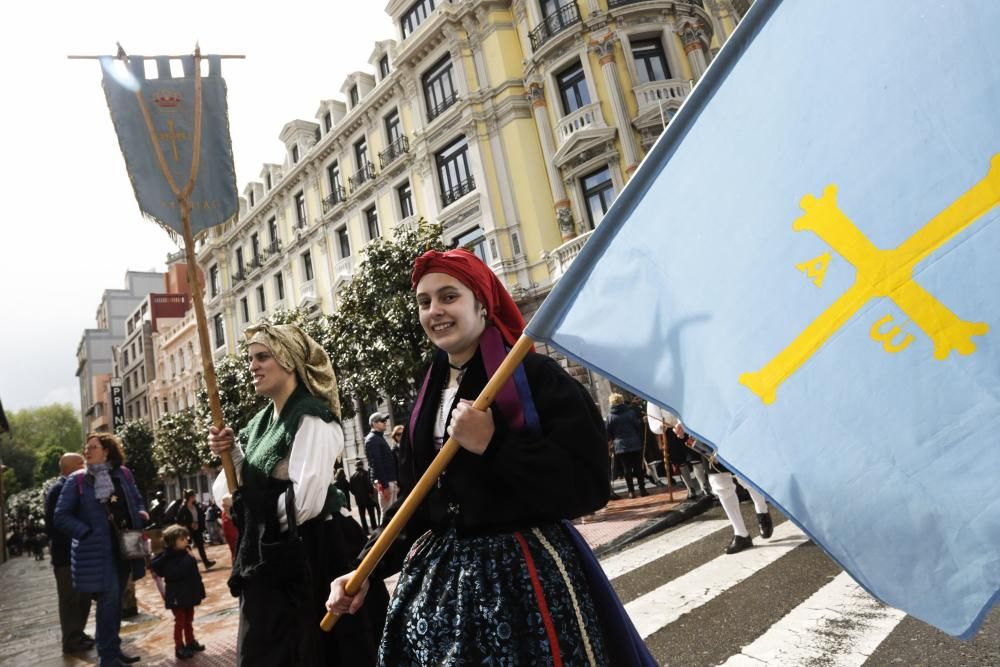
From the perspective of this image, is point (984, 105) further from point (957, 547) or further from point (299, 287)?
point (299, 287)

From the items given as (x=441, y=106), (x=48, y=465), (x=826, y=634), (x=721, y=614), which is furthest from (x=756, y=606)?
(x=48, y=465)

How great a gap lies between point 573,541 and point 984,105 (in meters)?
1.37

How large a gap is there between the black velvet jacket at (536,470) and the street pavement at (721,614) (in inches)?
87.3

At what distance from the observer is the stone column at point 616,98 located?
690 inches

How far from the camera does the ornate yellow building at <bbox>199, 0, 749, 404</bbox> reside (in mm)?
17938

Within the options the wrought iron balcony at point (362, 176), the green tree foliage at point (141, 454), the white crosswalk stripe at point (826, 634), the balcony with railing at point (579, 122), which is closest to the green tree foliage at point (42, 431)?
the green tree foliage at point (141, 454)

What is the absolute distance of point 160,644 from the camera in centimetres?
561

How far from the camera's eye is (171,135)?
366cm

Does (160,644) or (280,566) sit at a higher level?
(280,566)

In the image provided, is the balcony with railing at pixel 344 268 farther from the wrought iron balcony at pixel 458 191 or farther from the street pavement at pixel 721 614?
the street pavement at pixel 721 614

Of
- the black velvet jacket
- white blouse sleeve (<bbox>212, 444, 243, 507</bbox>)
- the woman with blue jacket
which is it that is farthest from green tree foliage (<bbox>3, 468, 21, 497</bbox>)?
the black velvet jacket

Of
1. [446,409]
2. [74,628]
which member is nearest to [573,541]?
[446,409]

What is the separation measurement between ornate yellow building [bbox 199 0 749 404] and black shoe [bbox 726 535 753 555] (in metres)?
12.6

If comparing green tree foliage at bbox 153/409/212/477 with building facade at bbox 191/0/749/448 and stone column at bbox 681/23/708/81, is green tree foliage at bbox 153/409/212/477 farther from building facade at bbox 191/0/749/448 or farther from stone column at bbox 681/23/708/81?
stone column at bbox 681/23/708/81
